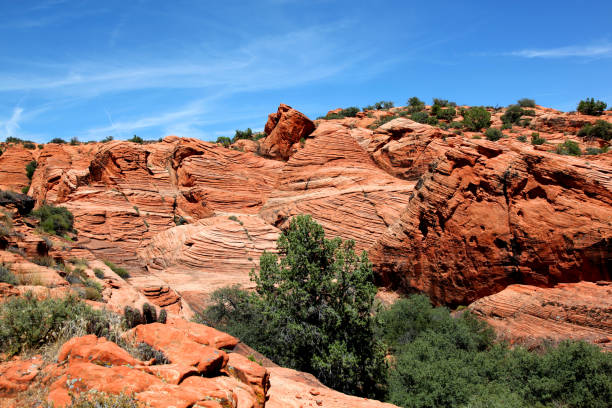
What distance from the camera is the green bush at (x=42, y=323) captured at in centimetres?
513

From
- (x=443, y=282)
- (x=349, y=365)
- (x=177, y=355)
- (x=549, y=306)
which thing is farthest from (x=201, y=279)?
(x=549, y=306)

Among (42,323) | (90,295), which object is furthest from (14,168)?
(42,323)

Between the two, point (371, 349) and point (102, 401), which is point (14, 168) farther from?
point (102, 401)

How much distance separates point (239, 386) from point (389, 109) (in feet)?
149

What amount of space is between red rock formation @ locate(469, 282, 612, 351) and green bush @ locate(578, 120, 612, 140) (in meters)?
19.3

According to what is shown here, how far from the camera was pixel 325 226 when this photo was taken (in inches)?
850

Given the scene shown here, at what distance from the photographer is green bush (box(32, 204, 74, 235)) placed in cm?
1866

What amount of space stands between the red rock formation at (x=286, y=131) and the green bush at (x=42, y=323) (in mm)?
25174

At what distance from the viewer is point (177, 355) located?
5.45m

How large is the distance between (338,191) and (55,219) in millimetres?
16590

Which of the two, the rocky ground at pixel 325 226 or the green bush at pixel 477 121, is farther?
the green bush at pixel 477 121

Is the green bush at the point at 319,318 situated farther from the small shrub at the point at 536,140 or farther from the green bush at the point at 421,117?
the green bush at the point at 421,117

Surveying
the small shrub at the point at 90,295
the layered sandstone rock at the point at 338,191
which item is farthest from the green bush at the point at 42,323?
the layered sandstone rock at the point at 338,191

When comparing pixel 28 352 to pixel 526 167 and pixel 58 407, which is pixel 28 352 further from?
pixel 526 167
